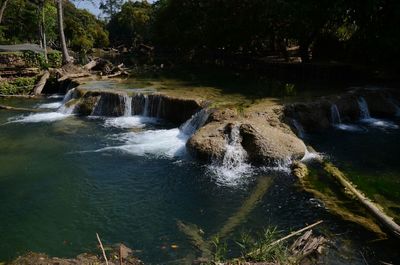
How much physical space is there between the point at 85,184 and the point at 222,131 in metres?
5.41

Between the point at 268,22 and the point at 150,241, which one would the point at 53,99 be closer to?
the point at 268,22

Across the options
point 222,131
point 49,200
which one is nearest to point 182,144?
point 222,131

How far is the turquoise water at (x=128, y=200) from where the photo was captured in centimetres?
965

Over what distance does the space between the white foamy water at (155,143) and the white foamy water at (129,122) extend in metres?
1.71

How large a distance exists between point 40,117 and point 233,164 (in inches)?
529

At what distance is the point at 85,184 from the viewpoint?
13.4m

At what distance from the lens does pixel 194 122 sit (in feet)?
61.9

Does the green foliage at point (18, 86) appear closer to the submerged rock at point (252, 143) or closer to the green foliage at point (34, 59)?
the green foliage at point (34, 59)

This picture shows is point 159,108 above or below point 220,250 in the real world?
above

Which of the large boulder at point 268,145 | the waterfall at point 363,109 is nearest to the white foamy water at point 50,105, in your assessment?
the large boulder at point 268,145

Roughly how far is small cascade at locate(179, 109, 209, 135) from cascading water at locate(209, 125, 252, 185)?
314 centimetres

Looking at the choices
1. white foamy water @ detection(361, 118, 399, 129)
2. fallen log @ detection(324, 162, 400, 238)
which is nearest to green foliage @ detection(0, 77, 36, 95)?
white foamy water @ detection(361, 118, 399, 129)

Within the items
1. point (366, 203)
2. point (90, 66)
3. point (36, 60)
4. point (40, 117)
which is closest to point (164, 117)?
point (40, 117)

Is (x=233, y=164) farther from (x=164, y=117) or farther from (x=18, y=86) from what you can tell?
(x=18, y=86)
